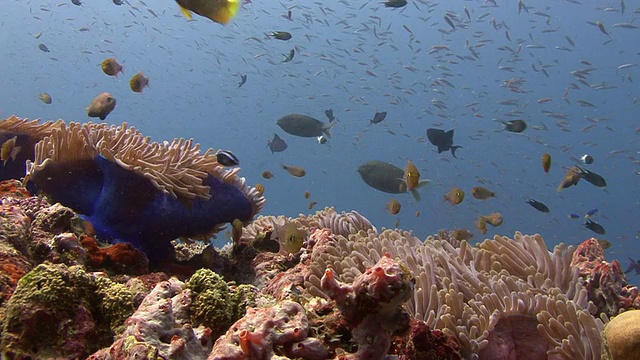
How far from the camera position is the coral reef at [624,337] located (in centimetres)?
202

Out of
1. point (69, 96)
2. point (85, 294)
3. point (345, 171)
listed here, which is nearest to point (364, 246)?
point (85, 294)

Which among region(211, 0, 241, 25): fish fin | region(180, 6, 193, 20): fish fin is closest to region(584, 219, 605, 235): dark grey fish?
region(211, 0, 241, 25): fish fin

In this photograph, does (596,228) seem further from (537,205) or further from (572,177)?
(572,177)

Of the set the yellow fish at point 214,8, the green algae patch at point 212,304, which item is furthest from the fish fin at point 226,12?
the green algae patch at point 212,304

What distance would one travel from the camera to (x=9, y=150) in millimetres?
4828

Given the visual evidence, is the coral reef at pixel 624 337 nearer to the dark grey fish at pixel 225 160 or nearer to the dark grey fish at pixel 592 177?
the dark grey fish at pixel 225 160

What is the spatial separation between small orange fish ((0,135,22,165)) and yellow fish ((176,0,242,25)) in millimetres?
2646

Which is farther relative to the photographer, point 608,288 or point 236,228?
point 236,228

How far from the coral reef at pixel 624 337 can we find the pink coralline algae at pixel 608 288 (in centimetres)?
150

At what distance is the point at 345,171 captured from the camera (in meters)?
102

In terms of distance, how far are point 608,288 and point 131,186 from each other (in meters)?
4.01

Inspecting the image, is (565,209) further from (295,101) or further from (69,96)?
(69,96)

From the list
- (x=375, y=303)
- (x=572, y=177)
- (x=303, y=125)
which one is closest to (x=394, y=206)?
(x=572, y=177)

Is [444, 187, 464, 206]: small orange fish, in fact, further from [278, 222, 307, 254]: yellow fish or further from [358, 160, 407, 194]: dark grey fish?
[278, 222, 307, 254]: yellow fish
